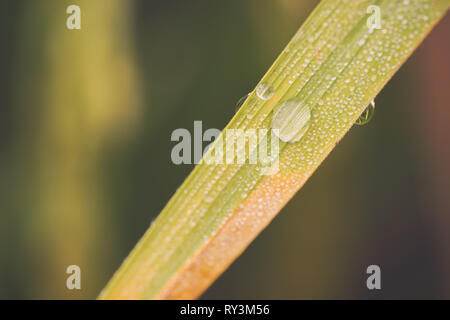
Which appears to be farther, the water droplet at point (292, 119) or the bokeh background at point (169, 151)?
the bokeh background at point (169, 151)

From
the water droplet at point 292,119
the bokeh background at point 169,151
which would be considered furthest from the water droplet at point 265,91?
the bokeh background at point 169,151

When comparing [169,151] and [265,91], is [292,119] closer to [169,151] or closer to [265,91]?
[265,91]

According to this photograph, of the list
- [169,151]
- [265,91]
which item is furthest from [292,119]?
[169,151]

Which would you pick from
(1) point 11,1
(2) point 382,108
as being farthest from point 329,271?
(1) point 11,1

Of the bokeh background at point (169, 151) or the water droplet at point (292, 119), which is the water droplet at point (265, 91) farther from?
the bokeh background at point (169, 151)

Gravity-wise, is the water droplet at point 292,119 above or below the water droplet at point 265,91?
below
